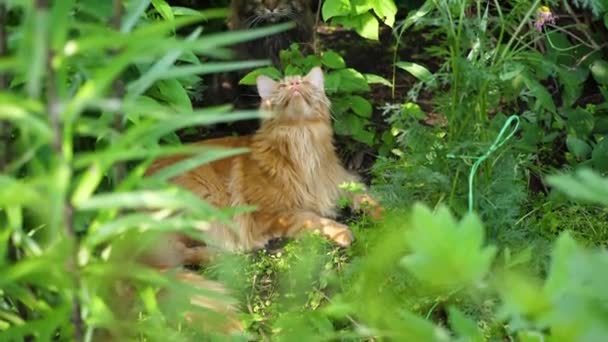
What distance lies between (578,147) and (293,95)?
1267 mm

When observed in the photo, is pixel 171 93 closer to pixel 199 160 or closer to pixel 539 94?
pixel 539 94

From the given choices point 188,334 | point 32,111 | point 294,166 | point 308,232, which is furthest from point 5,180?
point 294,166

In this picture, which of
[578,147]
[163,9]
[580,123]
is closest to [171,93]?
[163,9]

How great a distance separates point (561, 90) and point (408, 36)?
1170 millimetres

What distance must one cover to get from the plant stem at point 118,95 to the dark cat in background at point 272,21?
138 inches

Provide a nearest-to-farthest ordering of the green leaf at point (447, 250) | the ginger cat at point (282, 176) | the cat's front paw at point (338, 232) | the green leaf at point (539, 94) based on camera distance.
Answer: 1. the green leaf at point (447, 250)
2. the green leaf at point (539, 94)
3. the cat's front paw at point (338, 232)
4. the ginger cat at point (282, 176)

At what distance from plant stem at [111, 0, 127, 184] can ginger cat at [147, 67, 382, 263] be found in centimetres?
256

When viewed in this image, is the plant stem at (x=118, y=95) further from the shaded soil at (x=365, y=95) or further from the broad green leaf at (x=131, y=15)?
the shaded soil at (x=365, y=95)

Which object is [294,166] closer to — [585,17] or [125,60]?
[585,17]

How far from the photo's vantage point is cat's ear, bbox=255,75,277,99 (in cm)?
407

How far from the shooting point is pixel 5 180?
1.11 meters

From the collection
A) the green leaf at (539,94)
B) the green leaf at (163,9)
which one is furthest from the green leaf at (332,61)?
the green leaf at (163,9)

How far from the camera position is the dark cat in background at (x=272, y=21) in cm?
489

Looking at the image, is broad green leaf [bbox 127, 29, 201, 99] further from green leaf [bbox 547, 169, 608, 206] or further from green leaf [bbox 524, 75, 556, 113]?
green leaf [bbox 524, 75, 556, 113]
